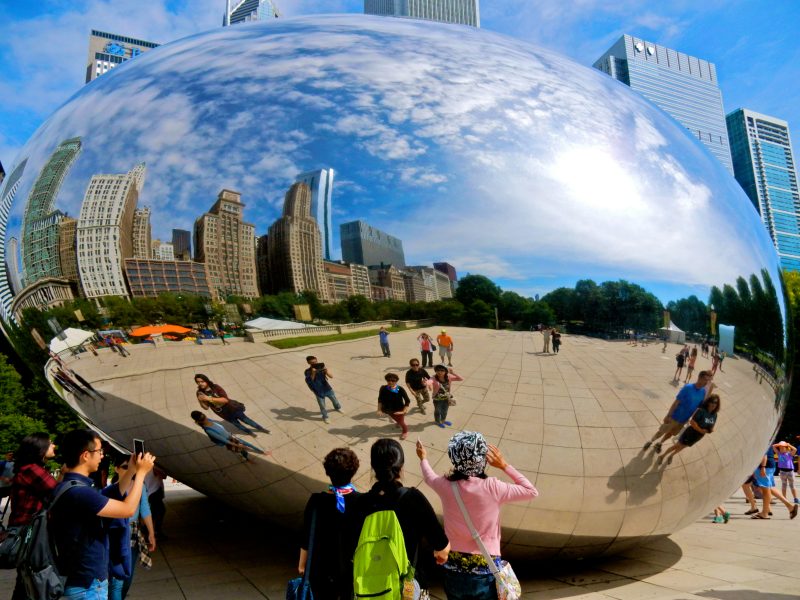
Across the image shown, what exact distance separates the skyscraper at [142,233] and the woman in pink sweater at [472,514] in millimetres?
2669

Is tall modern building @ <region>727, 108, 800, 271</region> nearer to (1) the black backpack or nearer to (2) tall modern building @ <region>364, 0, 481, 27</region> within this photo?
(2) tall modern building @ <region>364, 0, 481, 27</region>

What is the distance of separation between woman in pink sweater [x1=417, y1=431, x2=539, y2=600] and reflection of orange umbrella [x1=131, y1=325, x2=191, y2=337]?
219 cm

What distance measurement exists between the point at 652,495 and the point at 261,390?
3.10 metres

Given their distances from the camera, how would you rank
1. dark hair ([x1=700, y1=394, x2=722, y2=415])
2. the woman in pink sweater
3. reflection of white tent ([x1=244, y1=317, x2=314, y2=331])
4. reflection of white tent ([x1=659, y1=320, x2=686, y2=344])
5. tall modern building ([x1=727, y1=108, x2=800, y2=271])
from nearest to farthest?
the woman in pink sweater < reflection of white tent ([x1=244, y1=317, x2=314, y2=331]) < reflection of white tent ([x1=659, y1=320, x2=686, y2=344]) < dark hair ([x1=700, y1=394, x2=722, y2=415]) < tall modern building ([x1=727, y1=108, x2=800, y2=271])

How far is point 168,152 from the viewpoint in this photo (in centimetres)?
398

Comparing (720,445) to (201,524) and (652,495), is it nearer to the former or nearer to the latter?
(652,495)

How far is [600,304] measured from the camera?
12.4 feet

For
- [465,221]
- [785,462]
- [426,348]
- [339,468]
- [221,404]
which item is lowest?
[785,462]

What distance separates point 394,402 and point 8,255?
419 centimetres

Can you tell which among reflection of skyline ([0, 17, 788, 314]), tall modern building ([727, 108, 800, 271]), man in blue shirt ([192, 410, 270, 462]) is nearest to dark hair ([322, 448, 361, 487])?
man in blue shirt ([192, 410, 270, 462])

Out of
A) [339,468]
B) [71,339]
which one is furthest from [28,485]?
[339,468]

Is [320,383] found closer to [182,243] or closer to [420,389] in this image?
[420,389]

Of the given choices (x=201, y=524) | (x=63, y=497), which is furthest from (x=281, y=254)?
(x=201, y=524)

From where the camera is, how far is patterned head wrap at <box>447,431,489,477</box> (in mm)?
3031
